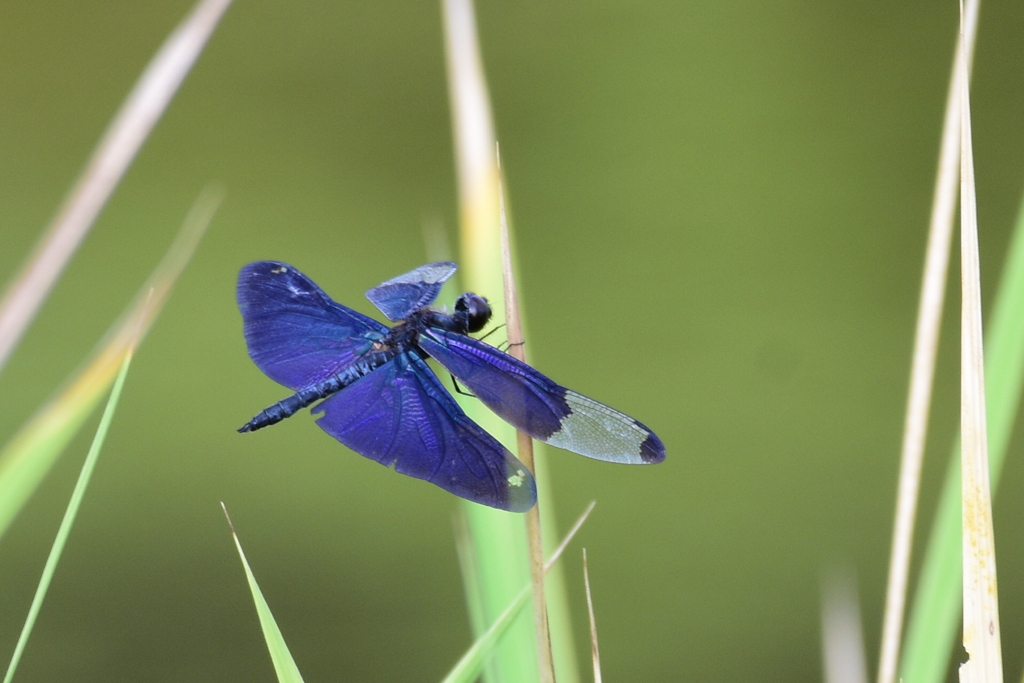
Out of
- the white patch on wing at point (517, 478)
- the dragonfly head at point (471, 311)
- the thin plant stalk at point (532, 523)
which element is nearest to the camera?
the thin plant stalk at point (532, 523)

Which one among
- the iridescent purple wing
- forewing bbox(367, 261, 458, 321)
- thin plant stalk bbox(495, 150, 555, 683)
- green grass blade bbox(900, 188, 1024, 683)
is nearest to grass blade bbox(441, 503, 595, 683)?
thin plant stalk bbox(495, 150, 555, 683)

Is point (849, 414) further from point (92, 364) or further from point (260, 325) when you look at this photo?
point (92, 364)

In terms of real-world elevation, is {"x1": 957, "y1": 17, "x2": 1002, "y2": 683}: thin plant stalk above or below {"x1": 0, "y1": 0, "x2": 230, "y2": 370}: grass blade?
below

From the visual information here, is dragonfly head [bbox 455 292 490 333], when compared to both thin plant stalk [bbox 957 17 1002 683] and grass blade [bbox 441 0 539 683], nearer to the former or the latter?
grass blade [bbox 441 0 539 683]

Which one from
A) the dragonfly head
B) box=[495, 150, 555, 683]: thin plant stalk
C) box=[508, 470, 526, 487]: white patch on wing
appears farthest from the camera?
the dragonfly head

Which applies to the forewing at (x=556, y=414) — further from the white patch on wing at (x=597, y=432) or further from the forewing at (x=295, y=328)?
the forewing at (x=295, y=328)

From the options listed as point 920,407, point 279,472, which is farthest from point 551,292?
point 920,407

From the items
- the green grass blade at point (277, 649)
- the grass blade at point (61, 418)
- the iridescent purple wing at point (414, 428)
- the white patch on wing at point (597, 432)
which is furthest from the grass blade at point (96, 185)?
the white patch on wing at point (597, 432)
